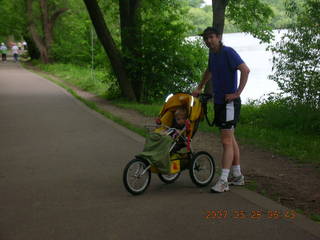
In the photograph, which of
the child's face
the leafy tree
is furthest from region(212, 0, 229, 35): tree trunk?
the child's face

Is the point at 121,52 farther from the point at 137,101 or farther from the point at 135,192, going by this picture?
the point at 135,192

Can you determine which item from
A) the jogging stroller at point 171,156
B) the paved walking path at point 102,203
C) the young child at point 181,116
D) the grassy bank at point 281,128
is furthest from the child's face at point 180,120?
the grassy bank at point 281,128

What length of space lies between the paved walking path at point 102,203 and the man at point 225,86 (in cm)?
39

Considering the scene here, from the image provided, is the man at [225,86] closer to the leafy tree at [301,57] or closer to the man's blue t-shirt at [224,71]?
the man's blue t-shirt at [224,71]

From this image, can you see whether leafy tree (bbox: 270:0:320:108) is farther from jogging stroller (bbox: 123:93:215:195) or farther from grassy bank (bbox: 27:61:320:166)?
jogging stroller (bbox: 123:93:215:195)

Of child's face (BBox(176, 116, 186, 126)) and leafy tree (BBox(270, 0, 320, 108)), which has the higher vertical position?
leafy tree (BBox(270, 0, 320, 108))

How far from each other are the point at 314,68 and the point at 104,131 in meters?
5.53

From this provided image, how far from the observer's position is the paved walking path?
4.88 meters

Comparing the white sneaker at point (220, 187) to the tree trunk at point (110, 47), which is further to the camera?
the tree trunk at point (110, 47)

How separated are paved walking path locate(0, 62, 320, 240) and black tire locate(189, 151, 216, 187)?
0.56 ft

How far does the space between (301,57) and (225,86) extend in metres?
7.62

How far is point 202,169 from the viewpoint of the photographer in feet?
21.8

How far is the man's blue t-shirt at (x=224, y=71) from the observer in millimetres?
6082

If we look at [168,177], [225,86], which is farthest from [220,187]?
[225,86]
